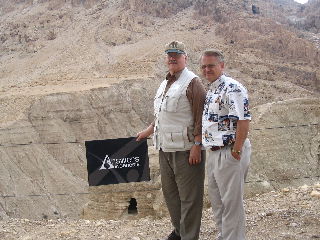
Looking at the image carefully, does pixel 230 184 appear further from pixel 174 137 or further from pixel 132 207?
pixel 132 207

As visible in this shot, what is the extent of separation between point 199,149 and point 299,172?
9458 millimetres

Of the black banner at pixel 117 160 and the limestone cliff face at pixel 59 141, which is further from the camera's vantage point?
the limestone cliff face at pixel 59 141

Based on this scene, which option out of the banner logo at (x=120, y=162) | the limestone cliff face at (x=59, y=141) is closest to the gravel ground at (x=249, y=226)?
the banner logo at (x=120, y=162)

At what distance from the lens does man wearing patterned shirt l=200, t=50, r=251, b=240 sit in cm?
384

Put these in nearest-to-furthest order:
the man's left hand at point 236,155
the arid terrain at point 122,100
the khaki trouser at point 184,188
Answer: the man's left hand at point 236,155 < the khaki trouser at point 184,188 < the arid terrain at point 122,100

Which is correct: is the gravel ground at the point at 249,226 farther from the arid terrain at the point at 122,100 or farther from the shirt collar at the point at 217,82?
the shirt collar at the point at 217,82

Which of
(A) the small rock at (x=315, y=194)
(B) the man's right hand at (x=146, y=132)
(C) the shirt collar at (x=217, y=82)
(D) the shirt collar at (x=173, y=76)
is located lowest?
(A) the small rock at (x=315, y=194)

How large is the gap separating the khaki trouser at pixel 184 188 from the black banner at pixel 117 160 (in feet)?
4.02

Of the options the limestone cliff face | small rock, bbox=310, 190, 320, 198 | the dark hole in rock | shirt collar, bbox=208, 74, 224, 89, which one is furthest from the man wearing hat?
the limestone cliff face

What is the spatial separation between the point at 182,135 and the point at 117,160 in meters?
1.64

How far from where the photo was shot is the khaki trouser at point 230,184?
390cm

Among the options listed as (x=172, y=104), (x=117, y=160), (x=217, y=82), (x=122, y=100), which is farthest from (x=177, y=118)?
(x=122, y=100)

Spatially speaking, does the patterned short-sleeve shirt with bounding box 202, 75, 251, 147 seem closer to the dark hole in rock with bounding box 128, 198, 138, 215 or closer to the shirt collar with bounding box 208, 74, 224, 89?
the shirt collar with bounding box 208, 74, 224, 89

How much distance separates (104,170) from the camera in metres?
5.70
